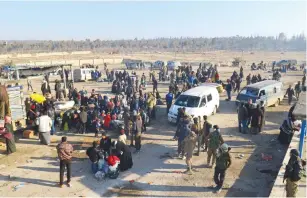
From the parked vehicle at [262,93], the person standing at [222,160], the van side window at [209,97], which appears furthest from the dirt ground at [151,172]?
the parked vehicle at [262,93]

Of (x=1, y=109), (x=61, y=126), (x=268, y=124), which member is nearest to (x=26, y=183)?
(x=1, y=109)

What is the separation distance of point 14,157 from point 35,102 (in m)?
4.48

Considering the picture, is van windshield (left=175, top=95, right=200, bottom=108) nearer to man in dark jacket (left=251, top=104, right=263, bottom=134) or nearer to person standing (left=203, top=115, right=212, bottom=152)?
man in dark jacket (left=251, top=104, right=263, bottom=134)

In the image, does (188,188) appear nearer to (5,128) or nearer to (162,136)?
(162,136)

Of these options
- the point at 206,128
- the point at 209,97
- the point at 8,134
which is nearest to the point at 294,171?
the point at 206,128

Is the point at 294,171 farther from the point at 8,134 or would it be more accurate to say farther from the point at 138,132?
the point at 8,134

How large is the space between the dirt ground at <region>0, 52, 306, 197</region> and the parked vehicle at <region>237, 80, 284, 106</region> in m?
4.47

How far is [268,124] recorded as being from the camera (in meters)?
16.5

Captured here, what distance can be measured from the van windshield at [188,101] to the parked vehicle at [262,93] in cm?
426

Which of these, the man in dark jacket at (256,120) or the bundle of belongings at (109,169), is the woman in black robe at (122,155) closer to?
the bundle of belongings at (109,169)

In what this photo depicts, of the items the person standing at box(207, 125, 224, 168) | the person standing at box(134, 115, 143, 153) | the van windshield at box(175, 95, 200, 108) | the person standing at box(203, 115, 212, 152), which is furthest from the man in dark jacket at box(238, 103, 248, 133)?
the person standing at box(134, 115, 143, 153)

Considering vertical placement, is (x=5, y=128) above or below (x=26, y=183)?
above

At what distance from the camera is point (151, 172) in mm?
10742

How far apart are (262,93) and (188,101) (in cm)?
551
